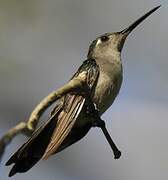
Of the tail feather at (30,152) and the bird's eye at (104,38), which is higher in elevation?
the bird's eye at (104,38)

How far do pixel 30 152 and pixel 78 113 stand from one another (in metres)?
0.96

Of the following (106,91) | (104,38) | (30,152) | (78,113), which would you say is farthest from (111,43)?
(30,152)

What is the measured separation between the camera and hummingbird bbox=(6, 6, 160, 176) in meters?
2.78

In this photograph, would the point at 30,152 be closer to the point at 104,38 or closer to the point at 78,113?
the point at 78,113

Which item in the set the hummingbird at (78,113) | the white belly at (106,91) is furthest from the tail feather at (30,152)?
the white belly at (106,91)

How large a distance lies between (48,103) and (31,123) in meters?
0.20

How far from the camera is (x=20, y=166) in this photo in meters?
2.66

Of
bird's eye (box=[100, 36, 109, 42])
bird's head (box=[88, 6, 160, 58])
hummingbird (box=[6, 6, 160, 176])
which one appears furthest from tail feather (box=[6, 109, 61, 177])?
bird's eye (box=[100, 36, 109, 42])

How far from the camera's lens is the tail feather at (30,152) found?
2651mm

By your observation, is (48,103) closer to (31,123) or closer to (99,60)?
(31,123)

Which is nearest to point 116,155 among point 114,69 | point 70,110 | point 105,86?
point 70,110

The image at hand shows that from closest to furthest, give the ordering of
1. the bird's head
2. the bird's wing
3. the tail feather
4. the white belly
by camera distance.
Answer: the tail feather, the bird's wing, the white belly, the bird's head

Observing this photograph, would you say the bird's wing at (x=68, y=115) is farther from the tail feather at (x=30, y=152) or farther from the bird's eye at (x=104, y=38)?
the bird's eye at (x=104, y=38)

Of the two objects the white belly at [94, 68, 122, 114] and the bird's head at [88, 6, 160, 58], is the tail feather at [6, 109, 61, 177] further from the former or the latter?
the bird's head at [88, 6, 160, 58]
